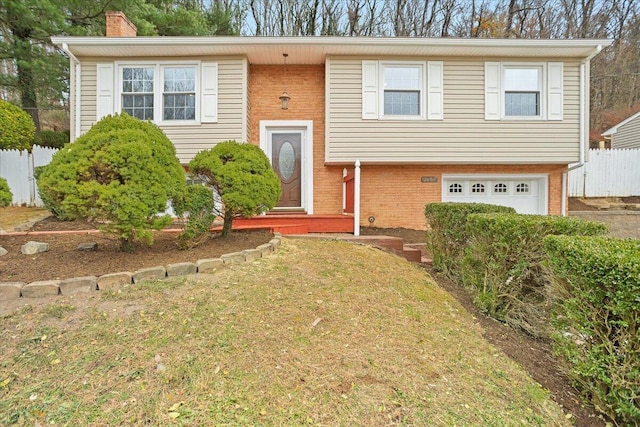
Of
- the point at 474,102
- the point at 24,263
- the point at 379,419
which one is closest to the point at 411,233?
the point at 474,102

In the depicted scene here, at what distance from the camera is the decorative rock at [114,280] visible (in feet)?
10.7

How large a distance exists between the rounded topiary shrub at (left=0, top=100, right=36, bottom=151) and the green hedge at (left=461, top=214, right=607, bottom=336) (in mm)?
9981

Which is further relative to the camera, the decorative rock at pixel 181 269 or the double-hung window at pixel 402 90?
the double-hung window at pixel 402 90

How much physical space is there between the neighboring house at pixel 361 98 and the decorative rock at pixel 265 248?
3920mm

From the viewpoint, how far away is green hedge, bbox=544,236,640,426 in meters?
2.04

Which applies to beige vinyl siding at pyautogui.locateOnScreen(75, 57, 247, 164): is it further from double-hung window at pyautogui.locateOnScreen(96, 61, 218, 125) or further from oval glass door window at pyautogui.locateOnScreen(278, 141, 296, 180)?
oval glass door window at pyautogui.locateOnScreen(278, 141, 296, 180)

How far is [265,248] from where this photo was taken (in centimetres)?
459

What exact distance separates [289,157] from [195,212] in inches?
181

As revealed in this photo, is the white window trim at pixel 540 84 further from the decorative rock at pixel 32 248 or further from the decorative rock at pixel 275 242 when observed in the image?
the decorative rock at pixel 32 248

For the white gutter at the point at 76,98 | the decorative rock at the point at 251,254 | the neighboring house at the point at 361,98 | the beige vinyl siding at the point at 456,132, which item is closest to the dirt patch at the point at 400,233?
the neighboring house at the point at 361,98

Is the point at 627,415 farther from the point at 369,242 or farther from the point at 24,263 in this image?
the point at 24,263

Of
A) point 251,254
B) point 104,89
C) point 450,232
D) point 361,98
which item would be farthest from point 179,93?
point 450,232

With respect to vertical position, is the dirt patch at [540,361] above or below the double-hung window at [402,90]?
below

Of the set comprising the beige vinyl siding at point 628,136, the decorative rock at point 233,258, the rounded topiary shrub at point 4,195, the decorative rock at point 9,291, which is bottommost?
the decorative rock at point 9,291
